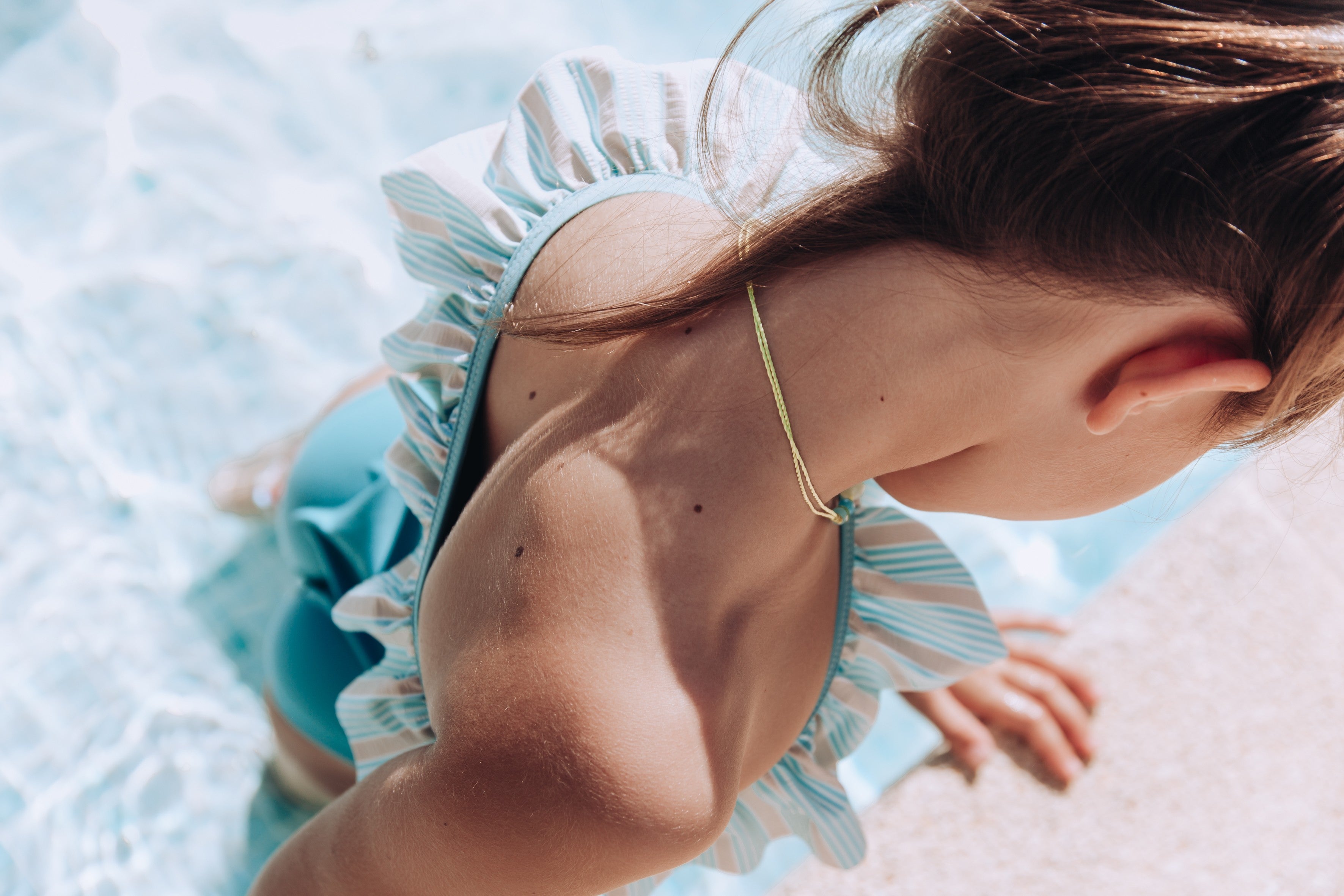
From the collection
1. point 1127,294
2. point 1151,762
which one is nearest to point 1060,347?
point 1127,294

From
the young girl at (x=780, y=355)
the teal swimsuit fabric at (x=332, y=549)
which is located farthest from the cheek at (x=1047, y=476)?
the teal swimsuit fabric at (x=332, y=549)

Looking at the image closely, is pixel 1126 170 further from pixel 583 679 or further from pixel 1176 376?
pixel 583 679

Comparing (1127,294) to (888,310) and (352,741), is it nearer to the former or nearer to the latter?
(888,310)

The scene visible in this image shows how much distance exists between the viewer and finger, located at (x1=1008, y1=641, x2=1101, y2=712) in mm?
1552

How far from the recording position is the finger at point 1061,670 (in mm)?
1552

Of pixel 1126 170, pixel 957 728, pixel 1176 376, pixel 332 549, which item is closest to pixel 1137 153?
pixel 1126 170

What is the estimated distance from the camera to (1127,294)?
0.52 metres

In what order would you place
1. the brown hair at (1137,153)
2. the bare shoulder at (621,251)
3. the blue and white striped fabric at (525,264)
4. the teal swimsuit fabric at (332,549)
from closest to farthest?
the brown hair at (1137,153), the bare shoulder at (621,251), the blue and white striped fabric at (525,264), the teal swimsuit fabric at (332,549)

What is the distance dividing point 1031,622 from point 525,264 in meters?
1.25

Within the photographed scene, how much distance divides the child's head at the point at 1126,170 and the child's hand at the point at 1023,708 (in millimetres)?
1028

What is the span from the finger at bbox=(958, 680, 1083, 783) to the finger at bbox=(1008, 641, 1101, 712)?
7 cm

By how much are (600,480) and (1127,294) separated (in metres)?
0.33

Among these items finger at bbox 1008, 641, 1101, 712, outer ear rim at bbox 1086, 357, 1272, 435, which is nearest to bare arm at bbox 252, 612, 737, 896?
outer ear rim at bbox 1086, 357, 1272, 435

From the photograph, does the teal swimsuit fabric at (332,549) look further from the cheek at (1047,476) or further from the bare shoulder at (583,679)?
the cheek at (1047,476)
